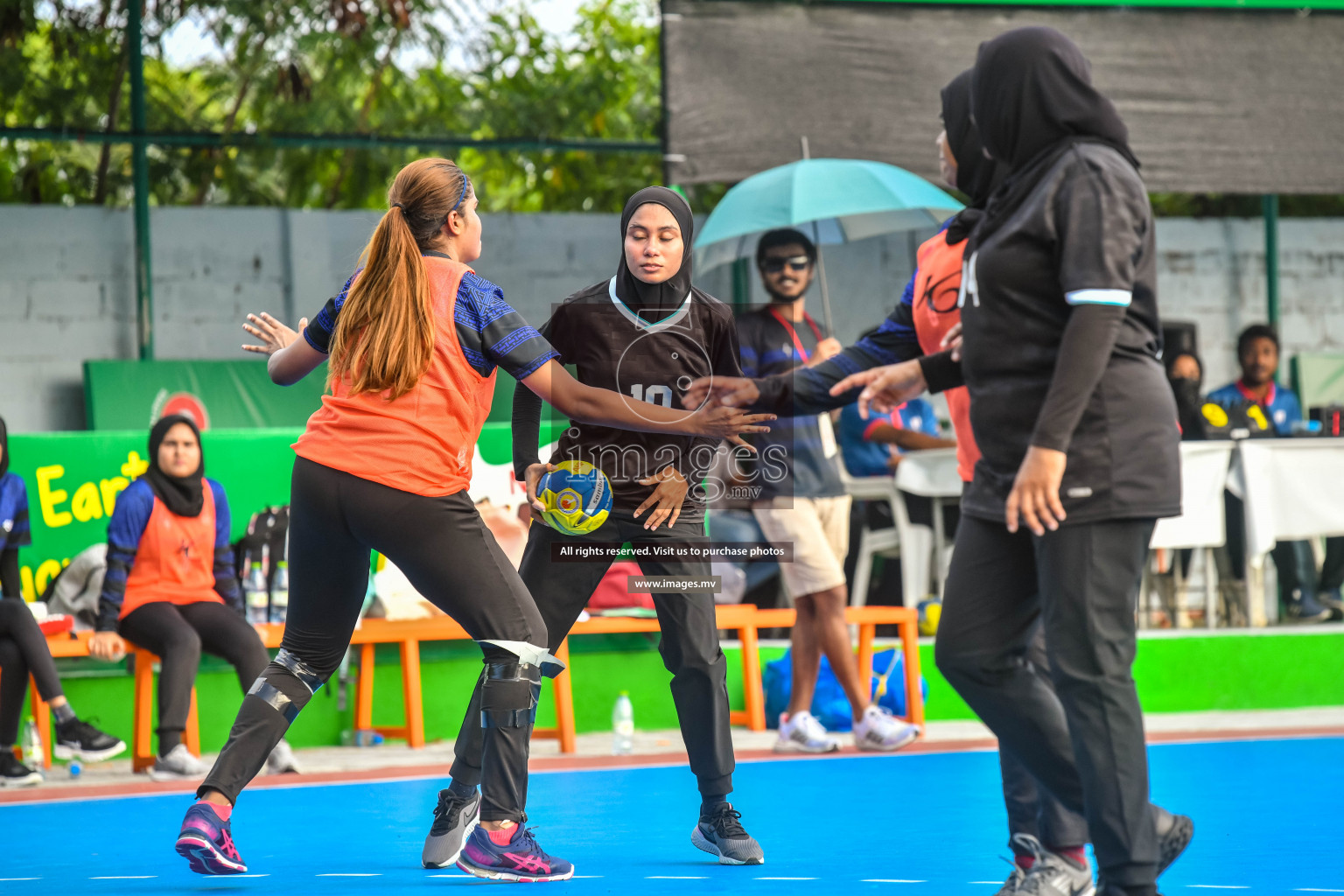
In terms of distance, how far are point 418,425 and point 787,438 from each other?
3247 mm

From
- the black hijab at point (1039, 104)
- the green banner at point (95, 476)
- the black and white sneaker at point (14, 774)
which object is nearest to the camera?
the black hijab at point (1039, 104)

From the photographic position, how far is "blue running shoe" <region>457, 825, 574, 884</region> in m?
4.17

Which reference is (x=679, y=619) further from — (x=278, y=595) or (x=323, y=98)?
(x=323, y=98)

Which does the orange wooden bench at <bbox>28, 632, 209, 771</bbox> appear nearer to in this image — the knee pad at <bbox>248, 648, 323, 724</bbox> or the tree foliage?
the knee pad at <bbox>248, 648, 323, 724</bbox>

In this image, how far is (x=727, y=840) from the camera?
4.44m

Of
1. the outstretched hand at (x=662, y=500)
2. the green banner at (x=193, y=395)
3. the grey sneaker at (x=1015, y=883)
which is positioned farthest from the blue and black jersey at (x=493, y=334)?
the green banner at (x=193, y=395)

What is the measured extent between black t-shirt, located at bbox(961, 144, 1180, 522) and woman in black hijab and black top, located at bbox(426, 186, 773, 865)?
1.35 meters

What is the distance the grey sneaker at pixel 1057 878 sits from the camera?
359 centimetres

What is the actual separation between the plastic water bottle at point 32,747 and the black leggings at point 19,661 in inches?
6.6

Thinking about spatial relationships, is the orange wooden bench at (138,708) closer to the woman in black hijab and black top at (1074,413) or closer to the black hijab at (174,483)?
the black hijab at (174,483)

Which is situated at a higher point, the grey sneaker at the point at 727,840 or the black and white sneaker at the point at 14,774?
the grey sneaker at the point at 727,840

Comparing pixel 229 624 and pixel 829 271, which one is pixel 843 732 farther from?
pixel 829 271

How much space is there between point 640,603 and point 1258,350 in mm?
4495

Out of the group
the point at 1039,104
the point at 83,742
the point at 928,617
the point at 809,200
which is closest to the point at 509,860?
the point at 1039,104
